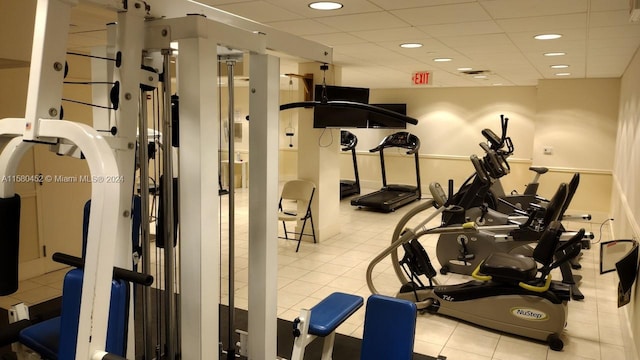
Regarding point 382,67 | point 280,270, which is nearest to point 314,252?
point 280,270

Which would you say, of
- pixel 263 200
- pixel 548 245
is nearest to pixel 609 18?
pixel 548 245

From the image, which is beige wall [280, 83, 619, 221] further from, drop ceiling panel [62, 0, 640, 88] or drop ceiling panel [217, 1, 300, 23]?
drop ceiling panel [217, 1, 300, 23]

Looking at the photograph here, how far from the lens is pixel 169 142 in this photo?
1.71 metres

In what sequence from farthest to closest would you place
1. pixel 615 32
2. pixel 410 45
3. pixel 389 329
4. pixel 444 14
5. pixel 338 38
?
pixel 410 45 → pixel 338 38 → pixel 615 32 → pixel 444 14 → pixel 389 329

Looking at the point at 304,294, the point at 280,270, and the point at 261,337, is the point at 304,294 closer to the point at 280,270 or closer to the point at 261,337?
the point at 280,270

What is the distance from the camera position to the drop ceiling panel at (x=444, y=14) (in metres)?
3.04

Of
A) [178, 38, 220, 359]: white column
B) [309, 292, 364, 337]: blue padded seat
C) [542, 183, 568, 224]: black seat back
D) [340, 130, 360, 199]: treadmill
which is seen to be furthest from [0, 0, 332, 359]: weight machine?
[340, 130, 360, 199]: treadmill

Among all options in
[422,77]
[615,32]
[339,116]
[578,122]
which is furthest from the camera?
[578,122]

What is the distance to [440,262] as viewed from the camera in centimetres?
486

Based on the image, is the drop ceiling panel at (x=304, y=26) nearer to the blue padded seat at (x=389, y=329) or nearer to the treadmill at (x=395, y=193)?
the blue padded seat at (x=389, y=329)

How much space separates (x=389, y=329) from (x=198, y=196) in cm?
117

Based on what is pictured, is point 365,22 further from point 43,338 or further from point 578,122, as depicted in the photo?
point 578,122

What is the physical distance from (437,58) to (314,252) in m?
2.73

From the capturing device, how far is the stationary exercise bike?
3.26m
